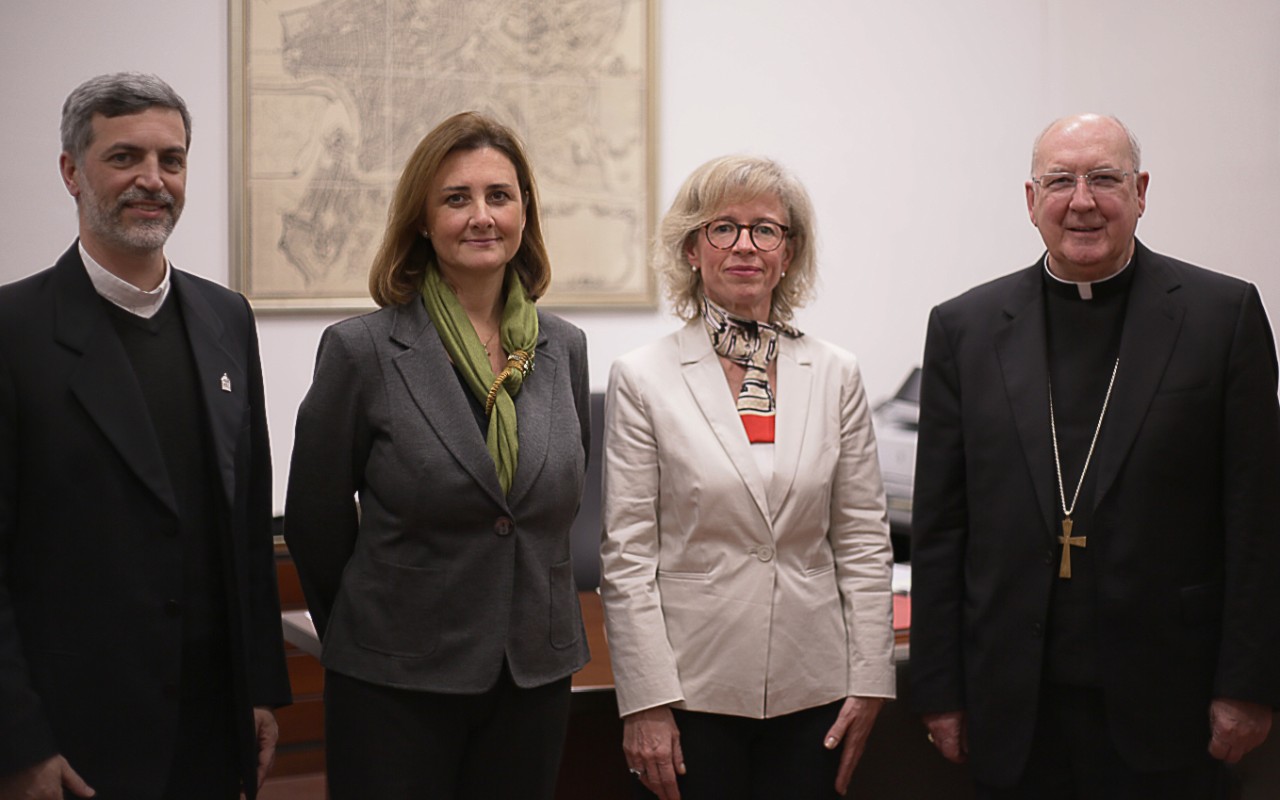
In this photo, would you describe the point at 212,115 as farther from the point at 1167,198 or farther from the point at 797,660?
the point at 1167,198

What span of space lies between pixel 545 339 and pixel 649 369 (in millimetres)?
219

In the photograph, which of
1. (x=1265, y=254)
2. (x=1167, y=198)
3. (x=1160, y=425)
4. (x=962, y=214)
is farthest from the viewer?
(x=962, y=214)

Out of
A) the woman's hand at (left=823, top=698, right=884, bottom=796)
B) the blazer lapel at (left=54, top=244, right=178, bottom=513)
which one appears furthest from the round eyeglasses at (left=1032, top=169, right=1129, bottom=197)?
the blazer lapel at (left=54, top=244, right=178, bottom=513)

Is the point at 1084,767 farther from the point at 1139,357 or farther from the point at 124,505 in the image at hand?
the point at 124,505

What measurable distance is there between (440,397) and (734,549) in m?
0.58

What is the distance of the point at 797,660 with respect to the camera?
2148 millimetres

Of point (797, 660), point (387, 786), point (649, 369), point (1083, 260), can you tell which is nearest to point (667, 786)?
point (797, 660)

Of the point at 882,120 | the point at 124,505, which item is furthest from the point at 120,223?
the point at 882,120

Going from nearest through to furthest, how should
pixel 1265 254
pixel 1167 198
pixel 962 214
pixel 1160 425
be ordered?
pixel 1160 425 → pixel 1265 254 → pixel 1167 198 → pixel 962 214

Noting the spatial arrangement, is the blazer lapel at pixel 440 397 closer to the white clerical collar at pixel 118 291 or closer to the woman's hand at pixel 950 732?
the white clerical collar at pixel 118 291

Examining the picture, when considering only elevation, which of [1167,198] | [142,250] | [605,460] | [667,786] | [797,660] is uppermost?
[1167,198]

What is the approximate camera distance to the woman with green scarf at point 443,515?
191 cm

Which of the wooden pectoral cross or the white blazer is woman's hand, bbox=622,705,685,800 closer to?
the white blazer

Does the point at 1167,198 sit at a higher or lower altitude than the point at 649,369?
higher
